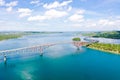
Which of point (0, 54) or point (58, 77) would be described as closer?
point (58, 77)

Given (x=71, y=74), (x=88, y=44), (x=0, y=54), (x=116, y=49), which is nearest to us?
(x=71, y=74)

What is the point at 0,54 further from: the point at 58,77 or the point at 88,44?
the point at 88,44

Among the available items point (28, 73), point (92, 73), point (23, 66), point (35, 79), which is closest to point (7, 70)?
point (23, 66)

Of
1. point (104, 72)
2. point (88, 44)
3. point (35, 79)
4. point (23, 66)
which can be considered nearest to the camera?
point (35, 79)

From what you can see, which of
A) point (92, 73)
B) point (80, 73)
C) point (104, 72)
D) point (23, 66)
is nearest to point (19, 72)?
point (23, 66)

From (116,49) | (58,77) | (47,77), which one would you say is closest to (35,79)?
(47,77)

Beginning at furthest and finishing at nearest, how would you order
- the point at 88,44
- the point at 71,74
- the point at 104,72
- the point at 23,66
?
the point at 88,44, the point at 23,66, the point at 104,72, the point at 71,74

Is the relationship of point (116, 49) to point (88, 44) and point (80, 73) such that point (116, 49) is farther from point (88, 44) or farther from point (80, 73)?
point (80, 73)

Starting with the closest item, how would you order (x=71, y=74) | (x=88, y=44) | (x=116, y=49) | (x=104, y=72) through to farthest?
(x=71, y=74), (x=104, y=72), (x=116, y=49), (x=88, y=44)
